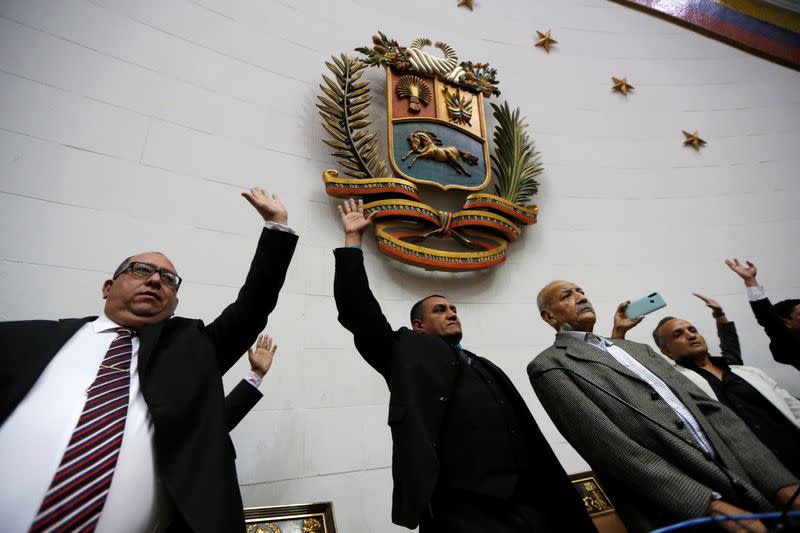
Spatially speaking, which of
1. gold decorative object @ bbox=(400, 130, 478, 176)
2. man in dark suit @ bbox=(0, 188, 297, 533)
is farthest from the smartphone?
man in dark suit @ bbox=(0, 188, 297, 533)

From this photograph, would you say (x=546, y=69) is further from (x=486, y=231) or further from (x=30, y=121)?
(x=30, y=121)

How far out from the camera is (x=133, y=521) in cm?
77

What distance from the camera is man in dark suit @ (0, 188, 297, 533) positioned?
0.72 m

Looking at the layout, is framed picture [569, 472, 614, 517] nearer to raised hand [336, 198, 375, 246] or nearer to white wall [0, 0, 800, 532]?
white wall [0, 0, 800, 532]

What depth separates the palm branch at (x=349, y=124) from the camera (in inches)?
90.0

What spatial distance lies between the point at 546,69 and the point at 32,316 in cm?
366

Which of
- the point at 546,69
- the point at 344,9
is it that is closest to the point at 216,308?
the point at 344,9

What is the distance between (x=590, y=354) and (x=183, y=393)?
3.79ft

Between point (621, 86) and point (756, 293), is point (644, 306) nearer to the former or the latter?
point (756, 293)

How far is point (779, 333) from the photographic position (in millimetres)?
1867

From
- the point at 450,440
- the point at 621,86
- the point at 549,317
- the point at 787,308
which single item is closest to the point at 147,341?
the point at 450,440

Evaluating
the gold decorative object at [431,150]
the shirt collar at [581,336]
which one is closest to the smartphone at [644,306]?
the shirt collar at [581,336]

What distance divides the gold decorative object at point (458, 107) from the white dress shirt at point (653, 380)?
175 centimetres

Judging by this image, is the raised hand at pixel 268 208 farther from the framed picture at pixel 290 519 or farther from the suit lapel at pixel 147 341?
the framed picture at pixel 290 519
